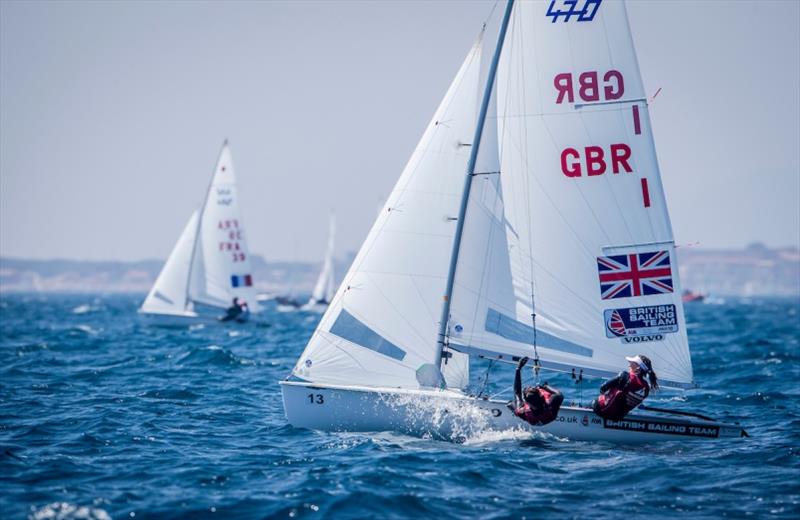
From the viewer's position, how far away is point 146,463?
1257 cm

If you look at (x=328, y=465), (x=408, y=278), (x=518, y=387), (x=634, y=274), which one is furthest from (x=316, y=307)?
(x=328, y=465)

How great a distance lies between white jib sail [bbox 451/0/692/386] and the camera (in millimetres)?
14141

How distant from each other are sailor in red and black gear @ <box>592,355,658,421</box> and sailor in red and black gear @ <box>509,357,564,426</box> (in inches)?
26.6

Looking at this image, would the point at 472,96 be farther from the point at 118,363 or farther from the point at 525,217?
the point at 118,363

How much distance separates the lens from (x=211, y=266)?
46.1 m

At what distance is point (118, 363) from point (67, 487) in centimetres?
1603

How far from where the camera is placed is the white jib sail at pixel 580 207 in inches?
557

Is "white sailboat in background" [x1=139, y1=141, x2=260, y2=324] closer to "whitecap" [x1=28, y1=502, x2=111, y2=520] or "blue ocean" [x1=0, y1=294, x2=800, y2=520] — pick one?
"blue ocean" [x1=0, y1=294, x2=800, y2=520]

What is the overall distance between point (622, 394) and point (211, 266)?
34938 mm

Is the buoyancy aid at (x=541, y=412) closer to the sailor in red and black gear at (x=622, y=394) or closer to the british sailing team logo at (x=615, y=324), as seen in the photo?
the sailor in red and black gear at (x=622, y=394)

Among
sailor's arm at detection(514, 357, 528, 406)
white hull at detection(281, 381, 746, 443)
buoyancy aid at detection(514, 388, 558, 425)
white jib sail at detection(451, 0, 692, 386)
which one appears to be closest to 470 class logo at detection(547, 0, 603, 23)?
white jib sail at detection(451, 0, 692, 386)

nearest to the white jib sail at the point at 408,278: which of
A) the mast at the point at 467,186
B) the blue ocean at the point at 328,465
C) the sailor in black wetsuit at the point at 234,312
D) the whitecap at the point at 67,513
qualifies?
the mast at the point at 467,186

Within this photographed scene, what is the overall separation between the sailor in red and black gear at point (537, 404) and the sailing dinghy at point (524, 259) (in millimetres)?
320

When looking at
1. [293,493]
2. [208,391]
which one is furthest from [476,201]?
[208,391]
